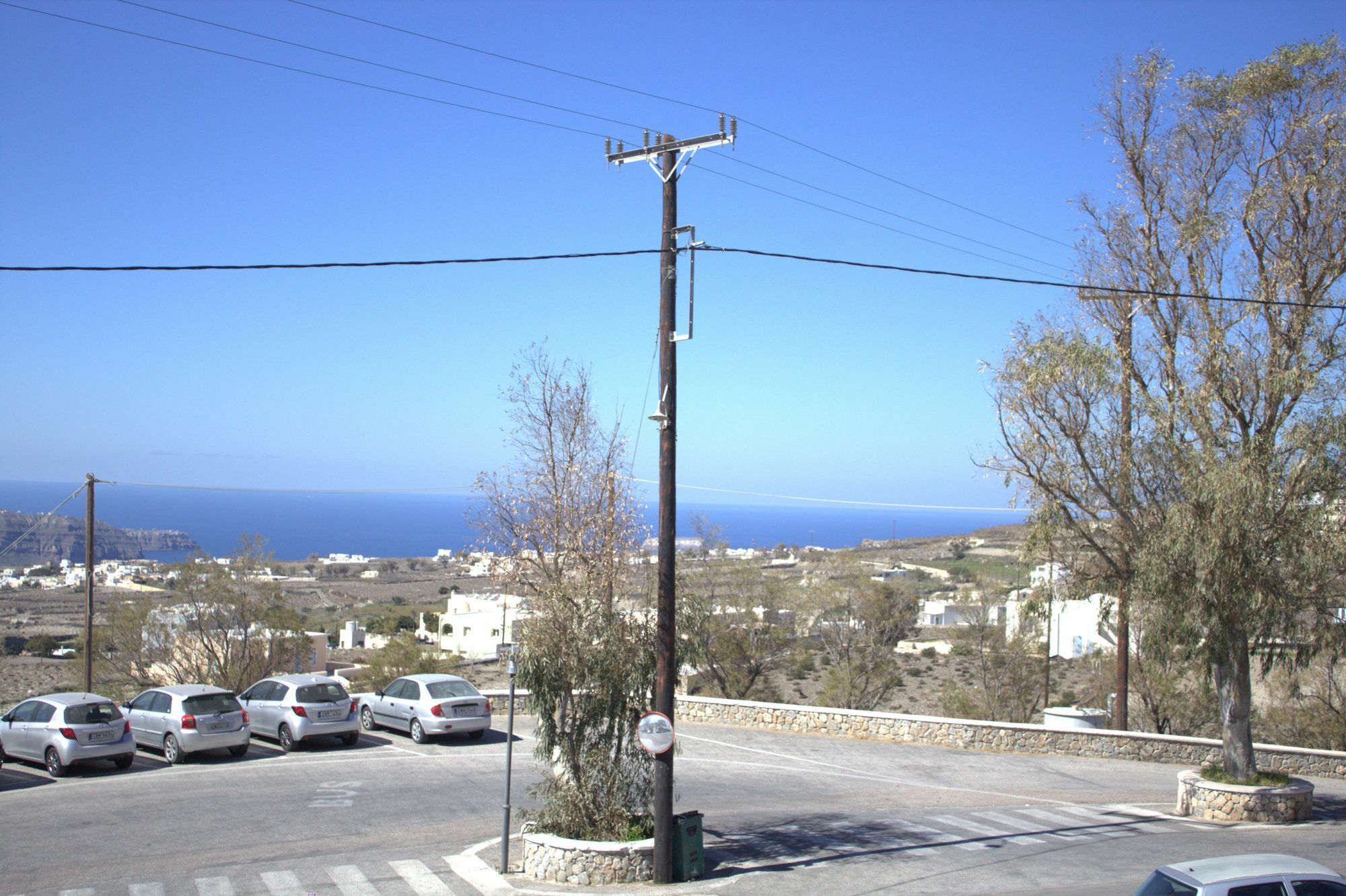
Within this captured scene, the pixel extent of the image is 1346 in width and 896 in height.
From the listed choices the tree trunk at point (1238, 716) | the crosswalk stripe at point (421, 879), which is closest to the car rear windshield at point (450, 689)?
the crosswalk stripe at point (421, 879)

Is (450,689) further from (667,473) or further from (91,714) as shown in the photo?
(667,473)

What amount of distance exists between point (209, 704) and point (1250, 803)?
61.6 feet

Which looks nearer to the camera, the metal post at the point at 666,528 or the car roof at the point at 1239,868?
the car roof at the point at 1239,868

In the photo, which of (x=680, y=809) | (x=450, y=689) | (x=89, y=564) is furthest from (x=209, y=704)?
(x=680, y=809)

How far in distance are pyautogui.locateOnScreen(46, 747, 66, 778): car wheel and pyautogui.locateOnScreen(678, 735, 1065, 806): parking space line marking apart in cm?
1247

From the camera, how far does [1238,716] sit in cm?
1761

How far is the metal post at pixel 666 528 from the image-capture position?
12.1m

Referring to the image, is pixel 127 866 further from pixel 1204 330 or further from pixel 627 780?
pixel 1204 330

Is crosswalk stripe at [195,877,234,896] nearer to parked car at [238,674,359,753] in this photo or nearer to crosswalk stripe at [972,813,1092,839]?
parked car at [238,674,359,753]

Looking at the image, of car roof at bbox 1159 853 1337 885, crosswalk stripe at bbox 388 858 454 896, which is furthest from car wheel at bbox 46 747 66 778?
car roof at bbox 1159 853 1337 885

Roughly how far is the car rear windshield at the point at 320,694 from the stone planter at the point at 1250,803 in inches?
640

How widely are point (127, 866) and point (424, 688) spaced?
968cm

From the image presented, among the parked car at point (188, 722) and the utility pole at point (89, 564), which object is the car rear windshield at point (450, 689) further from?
→ the utility pole at point (89, 564)

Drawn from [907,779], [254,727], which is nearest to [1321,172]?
[907,779]
